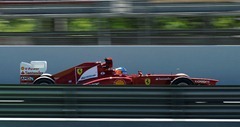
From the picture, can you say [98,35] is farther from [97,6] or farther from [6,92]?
[6,92]

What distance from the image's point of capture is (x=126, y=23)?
1566cm

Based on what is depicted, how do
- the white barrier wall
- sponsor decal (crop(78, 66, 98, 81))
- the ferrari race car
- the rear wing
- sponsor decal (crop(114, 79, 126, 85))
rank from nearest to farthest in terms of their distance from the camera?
1. sponsor decal (crop(114, 79, 126, 85))
2. the ferrari race car
3. sponsor decal (crop(78, 66, 98, 81))
4. the rear wing
5. the white barrier wall

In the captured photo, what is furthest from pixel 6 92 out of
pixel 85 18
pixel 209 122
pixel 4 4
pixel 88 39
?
pixel 4 4

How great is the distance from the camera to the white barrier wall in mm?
13930

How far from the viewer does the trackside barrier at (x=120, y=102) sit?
6.09 m

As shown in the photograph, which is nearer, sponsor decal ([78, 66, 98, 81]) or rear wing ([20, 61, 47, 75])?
sponsor decal ([78, 66, 98, 81])

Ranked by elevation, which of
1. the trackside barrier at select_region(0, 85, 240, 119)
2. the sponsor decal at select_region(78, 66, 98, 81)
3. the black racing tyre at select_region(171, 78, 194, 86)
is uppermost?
the sponsor decal at select_region(78, 66, 98, 81)

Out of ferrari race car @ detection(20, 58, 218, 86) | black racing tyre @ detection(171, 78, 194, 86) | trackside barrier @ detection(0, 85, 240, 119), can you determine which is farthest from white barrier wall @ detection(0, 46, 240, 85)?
trackside barrier @ detection(0, 85, 240, 119)

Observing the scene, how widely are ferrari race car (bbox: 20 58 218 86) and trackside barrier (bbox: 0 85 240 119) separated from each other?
5.26 meters

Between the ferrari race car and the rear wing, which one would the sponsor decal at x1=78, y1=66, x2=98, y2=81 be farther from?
the rear wing

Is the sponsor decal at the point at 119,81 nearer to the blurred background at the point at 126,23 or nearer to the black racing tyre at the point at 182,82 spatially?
the black racing tyre at the point at 182,82

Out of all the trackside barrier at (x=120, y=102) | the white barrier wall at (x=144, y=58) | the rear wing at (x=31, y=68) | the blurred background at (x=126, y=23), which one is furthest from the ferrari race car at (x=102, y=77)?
the trackside barrier at (x=120, y=102)

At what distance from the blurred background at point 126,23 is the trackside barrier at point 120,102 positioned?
8.59 meters

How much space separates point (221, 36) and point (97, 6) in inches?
170
